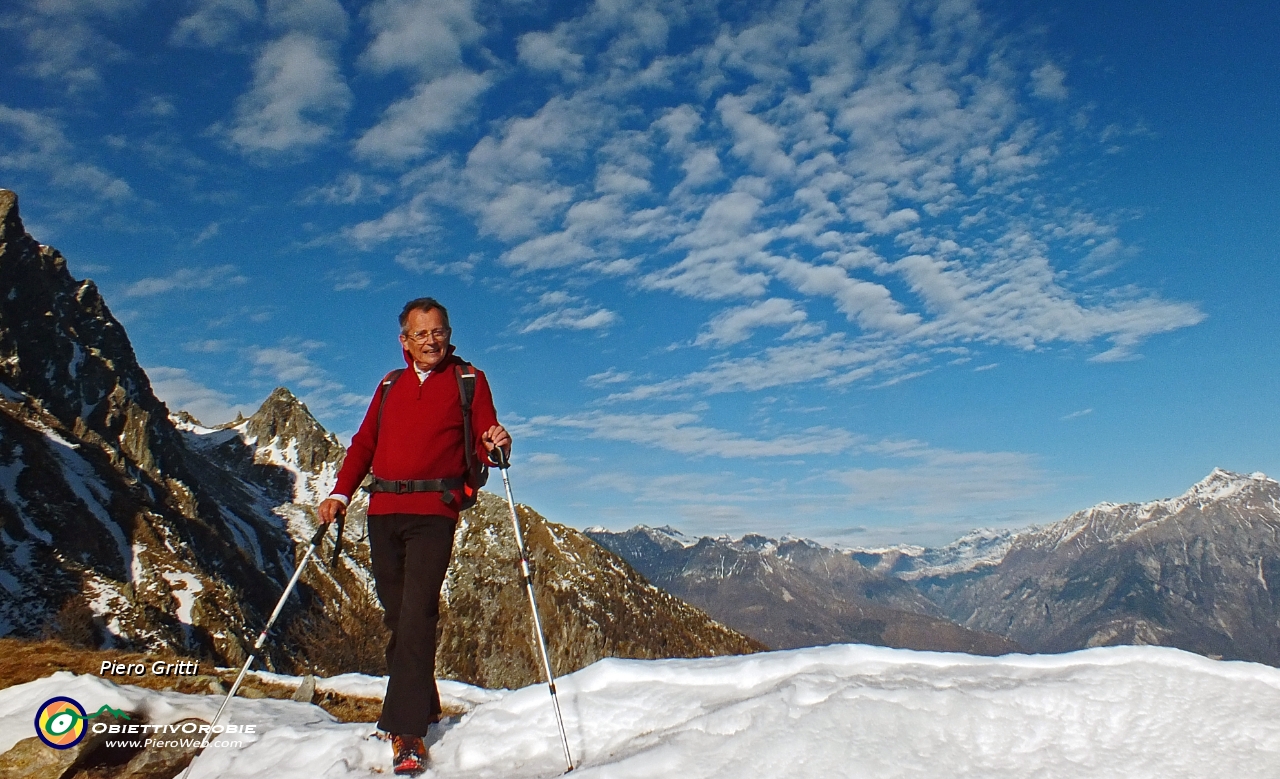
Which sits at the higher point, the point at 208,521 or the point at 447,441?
the point at 208,521

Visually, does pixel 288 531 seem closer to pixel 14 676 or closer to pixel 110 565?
pixel 110 565

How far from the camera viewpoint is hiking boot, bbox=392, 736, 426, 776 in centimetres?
596

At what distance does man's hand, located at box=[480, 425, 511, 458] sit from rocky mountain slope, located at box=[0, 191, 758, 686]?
231ft

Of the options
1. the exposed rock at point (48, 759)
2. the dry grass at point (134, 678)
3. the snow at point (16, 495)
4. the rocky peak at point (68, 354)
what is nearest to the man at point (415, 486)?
the exposed rock at point (48, 759)

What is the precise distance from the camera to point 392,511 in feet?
22.6

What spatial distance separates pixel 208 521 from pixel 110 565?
55.5 m

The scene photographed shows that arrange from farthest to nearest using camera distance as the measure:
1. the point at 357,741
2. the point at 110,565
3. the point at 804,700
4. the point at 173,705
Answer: the point at 110,565 → the point at 173,705 → the point at 357,741 → the point at 804,700

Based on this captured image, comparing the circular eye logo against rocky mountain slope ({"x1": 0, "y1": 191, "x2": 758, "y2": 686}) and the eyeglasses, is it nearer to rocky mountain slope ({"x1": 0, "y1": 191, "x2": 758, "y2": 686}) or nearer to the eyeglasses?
the eyeglasses

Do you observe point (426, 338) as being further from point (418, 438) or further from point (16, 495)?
point (16, 495)

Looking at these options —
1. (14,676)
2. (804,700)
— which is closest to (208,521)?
(14,676)

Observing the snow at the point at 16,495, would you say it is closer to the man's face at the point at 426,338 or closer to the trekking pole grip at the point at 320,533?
the trekking pole grip at the point at 320,533

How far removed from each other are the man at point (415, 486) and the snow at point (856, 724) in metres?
0.64

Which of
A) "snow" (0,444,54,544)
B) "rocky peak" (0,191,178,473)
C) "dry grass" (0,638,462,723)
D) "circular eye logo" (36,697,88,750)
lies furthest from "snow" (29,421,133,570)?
"circular eye logo" (36,697,88,750)

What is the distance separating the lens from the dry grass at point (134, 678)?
10211 millimetres
